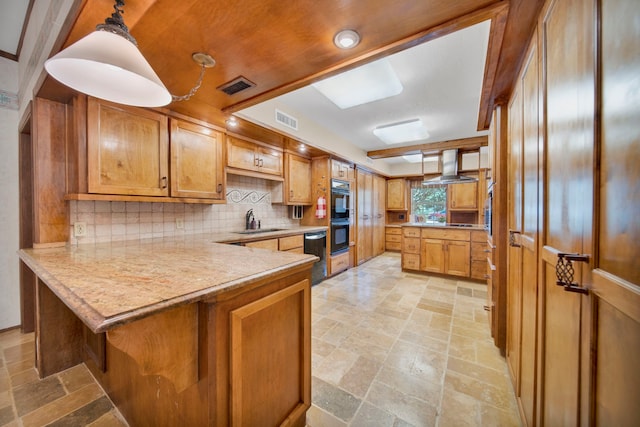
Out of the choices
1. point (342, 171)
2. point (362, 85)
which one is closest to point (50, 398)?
point (362, 85)

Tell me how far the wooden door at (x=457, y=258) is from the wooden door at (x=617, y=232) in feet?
12.3

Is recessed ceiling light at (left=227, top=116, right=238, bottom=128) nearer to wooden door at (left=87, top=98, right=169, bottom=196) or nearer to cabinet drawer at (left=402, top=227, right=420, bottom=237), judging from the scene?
wooden door at (left=87, top=98, right=169, bottom=196)

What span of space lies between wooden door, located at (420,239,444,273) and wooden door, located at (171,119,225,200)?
349cm

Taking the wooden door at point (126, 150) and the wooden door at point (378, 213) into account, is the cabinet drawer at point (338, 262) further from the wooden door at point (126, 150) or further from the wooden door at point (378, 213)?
the wooden door at point (126, 150)

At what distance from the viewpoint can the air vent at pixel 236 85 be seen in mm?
1768

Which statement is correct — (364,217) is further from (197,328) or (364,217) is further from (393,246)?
(197,328)

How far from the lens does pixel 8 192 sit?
2.26m

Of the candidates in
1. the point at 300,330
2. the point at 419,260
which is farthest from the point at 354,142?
the point at 300,330

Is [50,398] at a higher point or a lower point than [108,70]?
lower

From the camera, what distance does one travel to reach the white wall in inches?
88.2

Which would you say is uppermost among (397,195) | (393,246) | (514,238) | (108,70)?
(108,70)

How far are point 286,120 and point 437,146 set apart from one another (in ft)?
10.00

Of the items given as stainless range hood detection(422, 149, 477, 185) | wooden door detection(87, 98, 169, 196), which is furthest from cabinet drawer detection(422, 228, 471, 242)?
wooden door detection(87, 98, 169, 196)

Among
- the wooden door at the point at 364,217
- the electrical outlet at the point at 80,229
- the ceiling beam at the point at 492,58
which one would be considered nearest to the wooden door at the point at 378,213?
the wooden door at the point at 364,217
